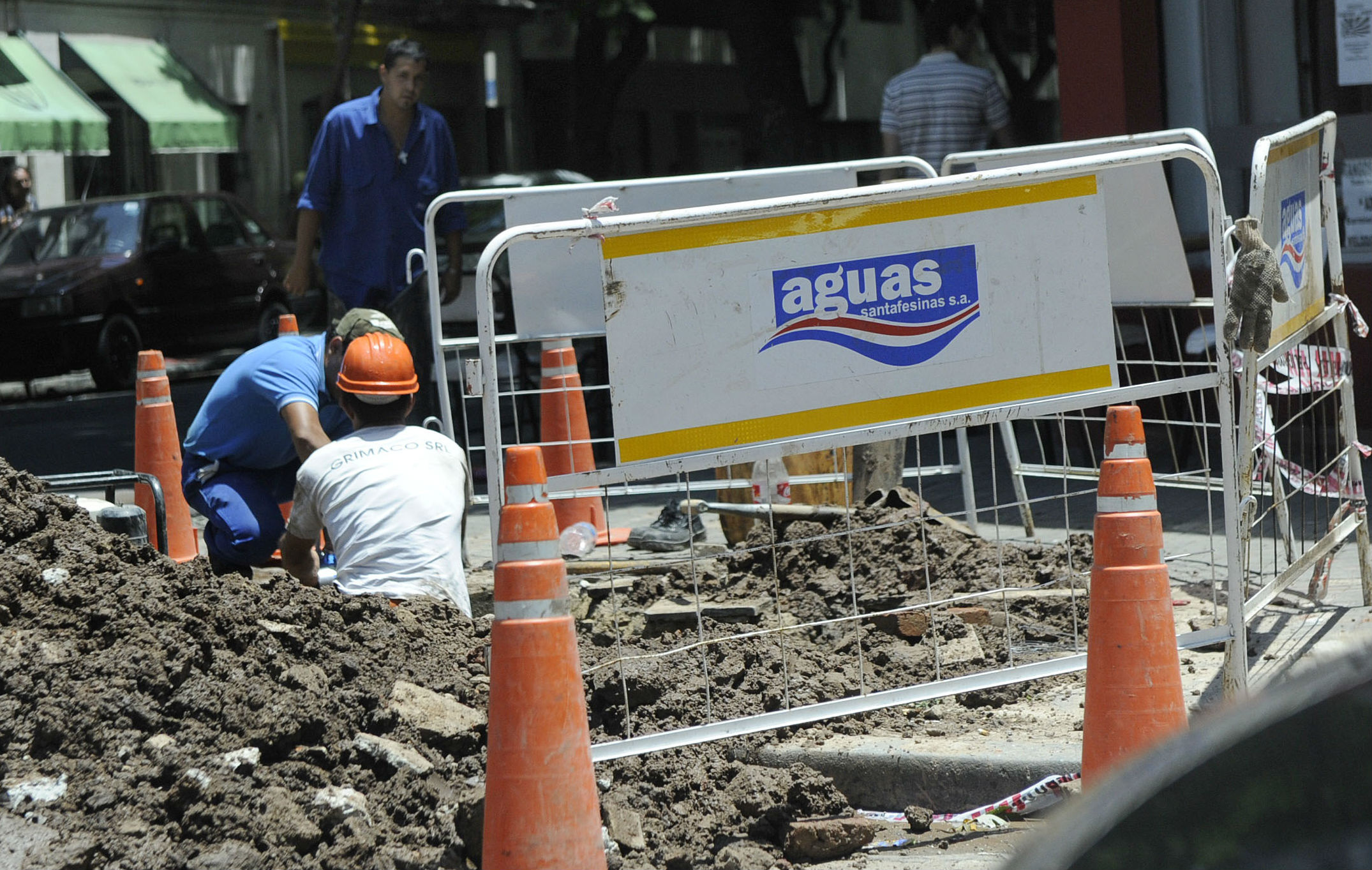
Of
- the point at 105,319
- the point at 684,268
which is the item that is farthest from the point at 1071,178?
the point at 105,319

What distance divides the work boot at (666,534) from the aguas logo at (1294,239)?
2.72 m

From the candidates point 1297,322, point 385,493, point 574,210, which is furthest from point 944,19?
point 385,493

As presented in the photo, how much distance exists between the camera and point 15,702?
3.72 metres

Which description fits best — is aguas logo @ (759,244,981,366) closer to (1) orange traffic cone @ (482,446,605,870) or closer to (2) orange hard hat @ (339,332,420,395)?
(1) orange traffic cone @ (482,446,605,870)

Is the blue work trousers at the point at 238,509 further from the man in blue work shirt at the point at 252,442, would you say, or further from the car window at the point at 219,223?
the car window at the point at 219,223

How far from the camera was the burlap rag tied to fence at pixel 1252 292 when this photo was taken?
4133mm

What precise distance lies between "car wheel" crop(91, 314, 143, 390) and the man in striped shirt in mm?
9102

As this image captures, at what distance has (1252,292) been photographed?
413cm

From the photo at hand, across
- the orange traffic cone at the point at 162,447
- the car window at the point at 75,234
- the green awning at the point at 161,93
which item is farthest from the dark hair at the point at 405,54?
the green awning at the point at 161,93

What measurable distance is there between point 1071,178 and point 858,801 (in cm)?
174

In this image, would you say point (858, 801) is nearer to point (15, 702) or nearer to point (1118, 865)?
point (15, 702)

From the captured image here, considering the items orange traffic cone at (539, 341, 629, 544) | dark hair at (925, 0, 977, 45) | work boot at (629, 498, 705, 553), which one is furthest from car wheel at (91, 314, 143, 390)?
work boot at (629, 498, 705, 553)

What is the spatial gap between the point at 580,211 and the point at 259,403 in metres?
1.43

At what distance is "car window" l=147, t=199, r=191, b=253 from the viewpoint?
53.6 ft
